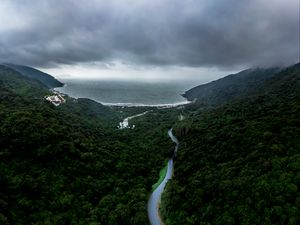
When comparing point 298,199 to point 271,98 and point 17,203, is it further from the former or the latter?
point 271,98

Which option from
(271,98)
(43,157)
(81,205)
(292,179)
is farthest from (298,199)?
(271,98)

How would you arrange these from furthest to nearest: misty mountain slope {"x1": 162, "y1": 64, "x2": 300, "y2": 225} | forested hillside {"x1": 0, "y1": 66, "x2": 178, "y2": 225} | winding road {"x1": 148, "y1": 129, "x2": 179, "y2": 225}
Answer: winding road {"x1": 148, "y1": 129, "x2": 179, "y2": 225}
forested hillside {"x1": 0, "y1": 66, "x2": 178, "y2": 225}
misty mountain slope {"x1": 162, "y1": 64, "x2": 300, "y2": 225}

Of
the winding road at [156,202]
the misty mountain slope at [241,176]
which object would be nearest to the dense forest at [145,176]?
the misty mountain slope at [241,176]

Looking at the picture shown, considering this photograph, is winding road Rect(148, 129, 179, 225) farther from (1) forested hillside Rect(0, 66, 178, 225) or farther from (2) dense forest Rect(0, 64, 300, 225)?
(1) forested hillside Rect(0, 66, 178, 225)

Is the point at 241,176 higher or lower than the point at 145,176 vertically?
higher

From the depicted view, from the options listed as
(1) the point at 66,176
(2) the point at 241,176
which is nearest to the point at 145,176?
(1) the point at 66,176

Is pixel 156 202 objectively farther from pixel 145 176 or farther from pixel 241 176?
pixel 241 176

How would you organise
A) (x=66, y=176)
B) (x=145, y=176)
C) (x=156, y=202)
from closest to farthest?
1. (x=156, y=202)
2. (x=66, y=176)
3. (x=145, y=176)

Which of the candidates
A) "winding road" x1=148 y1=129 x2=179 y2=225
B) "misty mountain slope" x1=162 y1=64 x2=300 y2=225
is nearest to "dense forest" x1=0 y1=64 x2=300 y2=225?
"misty mountain slope" x1=162 y1=64 x2=300 y2=225

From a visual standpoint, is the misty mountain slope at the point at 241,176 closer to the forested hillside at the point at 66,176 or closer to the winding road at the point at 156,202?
the winding road at the point at 156,202
